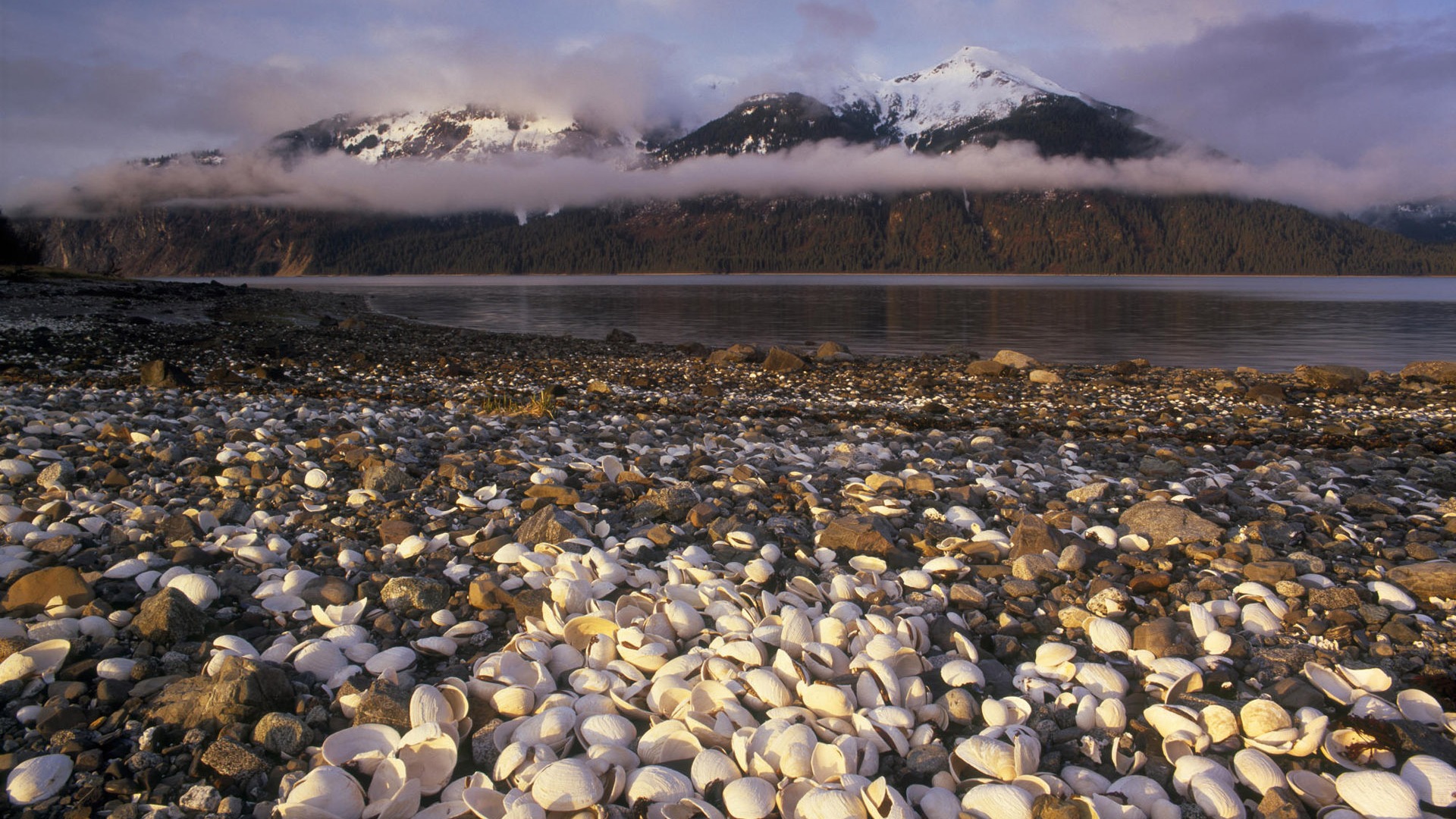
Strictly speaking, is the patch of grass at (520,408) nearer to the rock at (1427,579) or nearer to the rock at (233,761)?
the rock at (233,761)

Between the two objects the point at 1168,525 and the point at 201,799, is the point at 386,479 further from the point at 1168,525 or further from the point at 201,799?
the point at 1168,525

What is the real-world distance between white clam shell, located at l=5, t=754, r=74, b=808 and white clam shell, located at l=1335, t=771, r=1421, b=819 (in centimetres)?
392

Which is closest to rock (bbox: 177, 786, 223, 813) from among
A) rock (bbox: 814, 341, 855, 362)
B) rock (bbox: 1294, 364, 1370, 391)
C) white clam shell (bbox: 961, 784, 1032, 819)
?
white clam shell (bbox: 961, 784, 1032, 819)

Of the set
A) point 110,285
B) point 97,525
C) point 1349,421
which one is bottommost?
point 1349,421

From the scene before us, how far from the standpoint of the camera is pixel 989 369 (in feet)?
52.1

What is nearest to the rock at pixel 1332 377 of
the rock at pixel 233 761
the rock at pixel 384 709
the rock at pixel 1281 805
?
the rock at pixel 1281 805

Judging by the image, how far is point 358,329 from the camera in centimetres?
2398

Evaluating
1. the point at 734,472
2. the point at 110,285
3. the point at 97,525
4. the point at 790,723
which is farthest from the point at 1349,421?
the point at 110,285

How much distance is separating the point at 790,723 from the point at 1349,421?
40.2 feet

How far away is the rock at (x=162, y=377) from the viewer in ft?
33.2

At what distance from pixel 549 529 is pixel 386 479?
153 cm

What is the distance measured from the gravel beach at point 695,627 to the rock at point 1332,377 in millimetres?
9522

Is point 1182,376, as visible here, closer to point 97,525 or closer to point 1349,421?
point 1349,421

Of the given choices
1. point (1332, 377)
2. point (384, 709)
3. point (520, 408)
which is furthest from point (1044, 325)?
point (384, 709)
